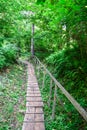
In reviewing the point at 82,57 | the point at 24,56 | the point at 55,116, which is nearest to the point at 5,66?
the point at 82,57

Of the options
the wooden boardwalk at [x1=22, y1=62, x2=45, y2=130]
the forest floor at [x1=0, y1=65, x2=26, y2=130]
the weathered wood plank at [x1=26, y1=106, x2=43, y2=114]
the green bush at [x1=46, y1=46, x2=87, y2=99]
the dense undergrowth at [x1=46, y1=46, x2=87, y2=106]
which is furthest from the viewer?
the green bush at [x1=46, y1=46, x2=87, y2=99]

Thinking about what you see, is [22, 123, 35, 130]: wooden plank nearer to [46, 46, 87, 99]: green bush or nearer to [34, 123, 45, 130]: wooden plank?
[34, 123, 45, 130]: wooden plank

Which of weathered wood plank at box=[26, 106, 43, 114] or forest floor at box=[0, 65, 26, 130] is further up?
weathered wood plank at box=[26, 106, 43, 114]

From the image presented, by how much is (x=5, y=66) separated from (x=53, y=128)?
10.5 metres

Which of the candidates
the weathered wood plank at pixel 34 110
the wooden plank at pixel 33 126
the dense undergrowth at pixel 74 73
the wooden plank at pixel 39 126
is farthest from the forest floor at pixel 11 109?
the dense undergrowth at pixel 74 73

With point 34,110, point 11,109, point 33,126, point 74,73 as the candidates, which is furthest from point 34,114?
point 74,73

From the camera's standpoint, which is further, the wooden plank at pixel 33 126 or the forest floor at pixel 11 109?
the forest floor at pixel 11 109

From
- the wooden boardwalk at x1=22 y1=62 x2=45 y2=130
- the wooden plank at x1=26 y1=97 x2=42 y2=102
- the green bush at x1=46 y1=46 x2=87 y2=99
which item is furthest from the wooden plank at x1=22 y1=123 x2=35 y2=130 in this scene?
the green bush at x1=46 y1=46 x2=87 y2=99

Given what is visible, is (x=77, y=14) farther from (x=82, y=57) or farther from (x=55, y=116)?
(x=55, y=116)

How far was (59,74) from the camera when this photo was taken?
34.8 ft

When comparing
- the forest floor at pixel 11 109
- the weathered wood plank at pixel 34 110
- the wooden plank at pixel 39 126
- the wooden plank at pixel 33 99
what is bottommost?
the forest floor at pixel 11 109

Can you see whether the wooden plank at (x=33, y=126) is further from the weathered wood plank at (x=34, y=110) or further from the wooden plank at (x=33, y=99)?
the wooden plank at (x=33, y=99)

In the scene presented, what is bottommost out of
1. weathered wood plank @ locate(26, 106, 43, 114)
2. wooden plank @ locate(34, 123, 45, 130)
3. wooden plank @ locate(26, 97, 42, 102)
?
wooden plank @ locate(26, 97, 42, 102)

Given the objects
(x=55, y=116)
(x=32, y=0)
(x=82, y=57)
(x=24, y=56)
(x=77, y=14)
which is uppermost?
(x=32, y=0)
